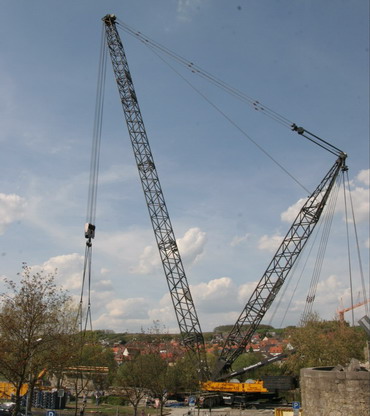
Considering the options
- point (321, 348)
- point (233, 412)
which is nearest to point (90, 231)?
point (233, 412)

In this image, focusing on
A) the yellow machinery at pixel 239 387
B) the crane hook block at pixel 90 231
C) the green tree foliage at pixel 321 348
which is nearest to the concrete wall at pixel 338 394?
the crane hook block at pixel 90 231

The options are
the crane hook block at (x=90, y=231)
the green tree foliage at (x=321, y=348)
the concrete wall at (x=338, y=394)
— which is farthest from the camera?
the green tree foliage at (x=321, y=348)

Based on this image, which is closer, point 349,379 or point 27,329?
point 349,379

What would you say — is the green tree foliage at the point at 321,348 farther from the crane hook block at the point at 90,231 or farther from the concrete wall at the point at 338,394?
the concrete wall at the point at 338,394

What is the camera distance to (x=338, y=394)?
14422mm

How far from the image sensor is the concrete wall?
14047 millimetres

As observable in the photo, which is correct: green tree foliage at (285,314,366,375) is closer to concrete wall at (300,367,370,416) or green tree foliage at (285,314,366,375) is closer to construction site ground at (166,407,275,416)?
construction site ground at (166,407,275,416)

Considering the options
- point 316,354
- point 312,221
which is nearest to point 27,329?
point 312,221

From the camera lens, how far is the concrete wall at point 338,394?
553 inches

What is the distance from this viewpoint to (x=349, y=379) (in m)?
14.3

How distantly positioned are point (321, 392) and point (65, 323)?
36371 mm

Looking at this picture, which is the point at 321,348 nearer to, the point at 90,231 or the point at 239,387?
the point at 239,387

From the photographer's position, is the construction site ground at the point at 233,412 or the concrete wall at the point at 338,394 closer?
the concrete wall at the point at 338,394

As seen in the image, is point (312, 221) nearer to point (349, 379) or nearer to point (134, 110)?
point (134, 110)
